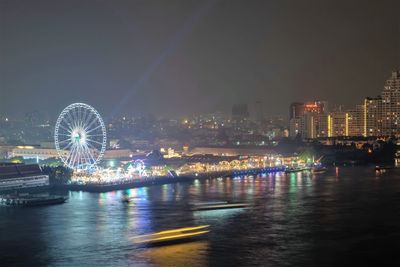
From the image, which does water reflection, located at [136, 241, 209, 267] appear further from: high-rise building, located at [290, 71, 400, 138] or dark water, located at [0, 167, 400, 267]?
high-rise building, located at [290, 71, 400, 138]

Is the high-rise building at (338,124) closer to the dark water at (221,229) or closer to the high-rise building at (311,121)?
the high-rise building at (311,121)

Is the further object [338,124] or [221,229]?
[338,124]

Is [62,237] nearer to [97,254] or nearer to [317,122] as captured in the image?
[97,254]

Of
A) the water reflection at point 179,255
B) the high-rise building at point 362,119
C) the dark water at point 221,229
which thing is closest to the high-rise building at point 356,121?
the high-rise building at point 362,119

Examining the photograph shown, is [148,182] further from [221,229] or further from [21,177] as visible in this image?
→ [221,229]

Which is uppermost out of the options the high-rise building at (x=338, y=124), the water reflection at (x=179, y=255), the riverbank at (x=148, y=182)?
the high-rise building at (x=338, y=124)

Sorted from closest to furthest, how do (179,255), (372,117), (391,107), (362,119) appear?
(179,255), (391,107), (372,117), (362,119)

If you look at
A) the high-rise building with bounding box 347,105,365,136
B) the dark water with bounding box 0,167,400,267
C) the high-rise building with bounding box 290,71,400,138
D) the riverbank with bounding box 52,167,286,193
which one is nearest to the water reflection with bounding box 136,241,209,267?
the dark water with bounding box 0,167,400,267

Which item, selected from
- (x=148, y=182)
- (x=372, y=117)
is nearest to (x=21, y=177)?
(x=148, y=182)

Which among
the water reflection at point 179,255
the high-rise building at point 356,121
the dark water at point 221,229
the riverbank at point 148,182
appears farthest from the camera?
the high-rise building at point 356,121
